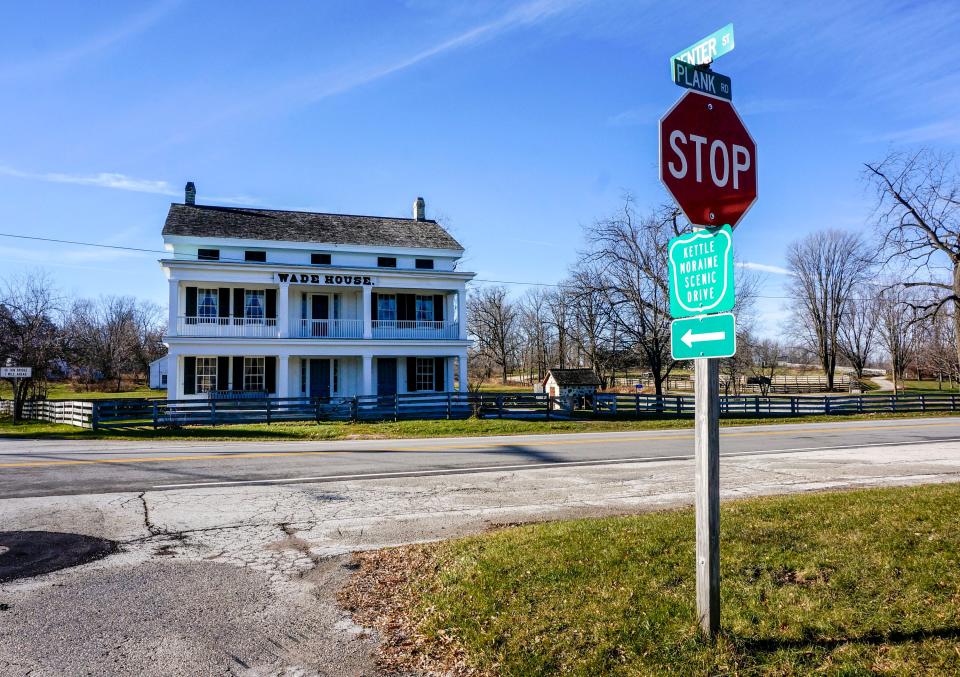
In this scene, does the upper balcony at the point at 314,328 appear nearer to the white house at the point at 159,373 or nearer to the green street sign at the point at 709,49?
the green street sign at the point at 709,49

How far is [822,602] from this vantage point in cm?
427

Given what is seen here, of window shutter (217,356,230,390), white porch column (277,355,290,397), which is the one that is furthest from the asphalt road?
white porch column (277,355,290,397)

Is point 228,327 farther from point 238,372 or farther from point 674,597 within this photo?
point 674,597

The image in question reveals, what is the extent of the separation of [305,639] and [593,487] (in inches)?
246

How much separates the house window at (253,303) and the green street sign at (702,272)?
27.9 meters

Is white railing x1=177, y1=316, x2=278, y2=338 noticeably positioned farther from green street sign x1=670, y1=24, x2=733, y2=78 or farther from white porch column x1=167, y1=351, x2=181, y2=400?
green street sign x1=670, y1=24, x2=733, y2=78

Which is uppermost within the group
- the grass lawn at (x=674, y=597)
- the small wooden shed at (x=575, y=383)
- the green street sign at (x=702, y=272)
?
the green street sign at (x=702, y=272)

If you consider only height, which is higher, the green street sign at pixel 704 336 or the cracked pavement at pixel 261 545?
the green street sign at pixel 704 336

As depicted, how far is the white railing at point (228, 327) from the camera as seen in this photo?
90.9ft

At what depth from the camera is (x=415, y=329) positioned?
1224 inches

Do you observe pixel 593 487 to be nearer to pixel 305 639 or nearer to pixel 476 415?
pixel 305 639

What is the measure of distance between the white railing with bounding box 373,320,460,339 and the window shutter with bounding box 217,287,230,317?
257 inches

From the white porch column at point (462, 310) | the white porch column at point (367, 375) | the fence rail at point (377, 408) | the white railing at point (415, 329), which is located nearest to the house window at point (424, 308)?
the white railing at point (415, 329)

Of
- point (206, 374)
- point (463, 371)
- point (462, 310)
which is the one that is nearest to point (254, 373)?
point (206, 374)
